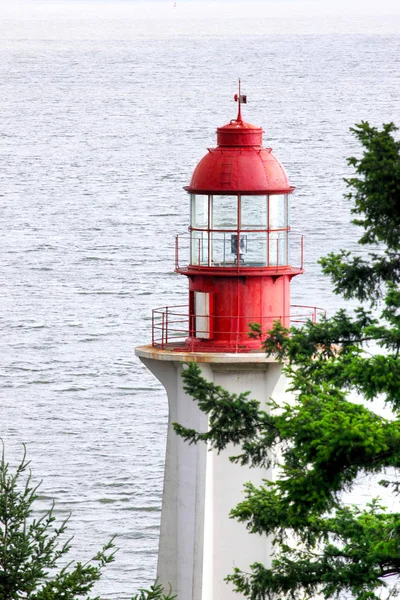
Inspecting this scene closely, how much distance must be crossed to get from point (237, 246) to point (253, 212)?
1.22ft

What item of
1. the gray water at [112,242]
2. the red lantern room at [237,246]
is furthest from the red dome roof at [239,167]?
the gray water at [112,242]

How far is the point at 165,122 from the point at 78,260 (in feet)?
183

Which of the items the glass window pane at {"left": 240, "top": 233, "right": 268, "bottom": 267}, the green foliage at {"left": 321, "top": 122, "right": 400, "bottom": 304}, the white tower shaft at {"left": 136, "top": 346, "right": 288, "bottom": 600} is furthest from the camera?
the glass window pane at {"left": 240, "top": 233, "right": 268, "bottom": 267}

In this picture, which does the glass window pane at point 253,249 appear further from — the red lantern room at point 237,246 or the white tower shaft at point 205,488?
the white tower shaft at point 205,488

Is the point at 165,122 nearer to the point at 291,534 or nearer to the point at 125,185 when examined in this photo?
the point at 125,185

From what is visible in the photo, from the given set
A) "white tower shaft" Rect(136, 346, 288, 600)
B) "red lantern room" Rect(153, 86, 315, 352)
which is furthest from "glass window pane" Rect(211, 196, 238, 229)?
"white tower shaft" Rect(136, 346, 288, 600)

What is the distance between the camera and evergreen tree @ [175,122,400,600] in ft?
36.1

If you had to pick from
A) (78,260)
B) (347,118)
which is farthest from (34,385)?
(347,118)

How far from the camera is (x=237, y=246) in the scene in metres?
17.3

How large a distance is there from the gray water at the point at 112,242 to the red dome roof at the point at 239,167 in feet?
39.2

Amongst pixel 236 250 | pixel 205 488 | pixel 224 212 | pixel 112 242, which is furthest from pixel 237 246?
pixel 112 242

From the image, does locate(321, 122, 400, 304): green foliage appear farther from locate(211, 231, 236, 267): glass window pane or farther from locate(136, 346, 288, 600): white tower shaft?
locate(211, 231, 236, 267): glass window pane

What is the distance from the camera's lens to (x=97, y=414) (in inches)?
1517

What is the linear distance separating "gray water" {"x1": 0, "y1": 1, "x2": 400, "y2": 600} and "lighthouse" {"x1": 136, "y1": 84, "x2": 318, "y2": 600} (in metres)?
10.8
